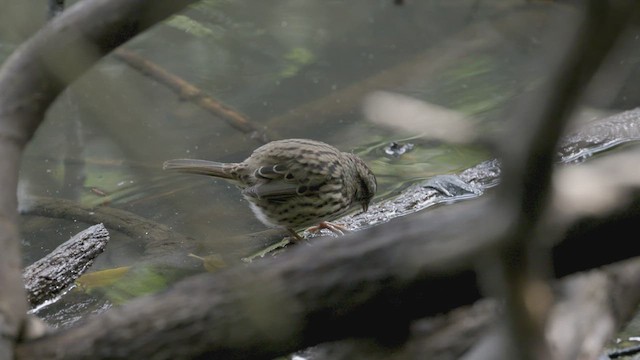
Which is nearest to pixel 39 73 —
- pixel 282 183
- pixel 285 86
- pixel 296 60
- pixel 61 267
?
pixel 61 267

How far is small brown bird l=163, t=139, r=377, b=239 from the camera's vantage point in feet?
15.1

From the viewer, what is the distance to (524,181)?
116 cm

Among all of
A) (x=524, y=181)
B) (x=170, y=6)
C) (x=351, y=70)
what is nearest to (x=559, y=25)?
(x=524, y=181)

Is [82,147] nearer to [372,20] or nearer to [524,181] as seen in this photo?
[372,20]

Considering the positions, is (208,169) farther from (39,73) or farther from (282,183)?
(39,73)

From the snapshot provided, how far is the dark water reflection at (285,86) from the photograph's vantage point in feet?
18.5

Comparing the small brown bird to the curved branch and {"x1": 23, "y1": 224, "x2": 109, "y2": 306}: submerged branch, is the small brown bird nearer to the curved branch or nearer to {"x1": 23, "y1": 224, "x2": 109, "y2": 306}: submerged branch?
{"x1": 23, "y1": 224, "x2": 109, "y2": 306}: submerged branch

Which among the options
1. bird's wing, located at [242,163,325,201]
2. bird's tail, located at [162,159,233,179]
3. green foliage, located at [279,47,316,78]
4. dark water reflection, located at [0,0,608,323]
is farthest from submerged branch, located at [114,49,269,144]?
bird's wing, located at [242,163,325,201]

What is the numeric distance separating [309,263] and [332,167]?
2752 millimetres

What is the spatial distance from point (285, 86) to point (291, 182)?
273 cm

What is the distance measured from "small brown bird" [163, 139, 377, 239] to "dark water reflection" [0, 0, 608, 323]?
178mm

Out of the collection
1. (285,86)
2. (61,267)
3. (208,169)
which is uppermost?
(208,169)

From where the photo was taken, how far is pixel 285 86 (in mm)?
7281

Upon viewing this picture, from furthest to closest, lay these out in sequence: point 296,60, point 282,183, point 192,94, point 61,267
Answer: point 296,60 < point 192,94 < point 282,183 < point 61,267
